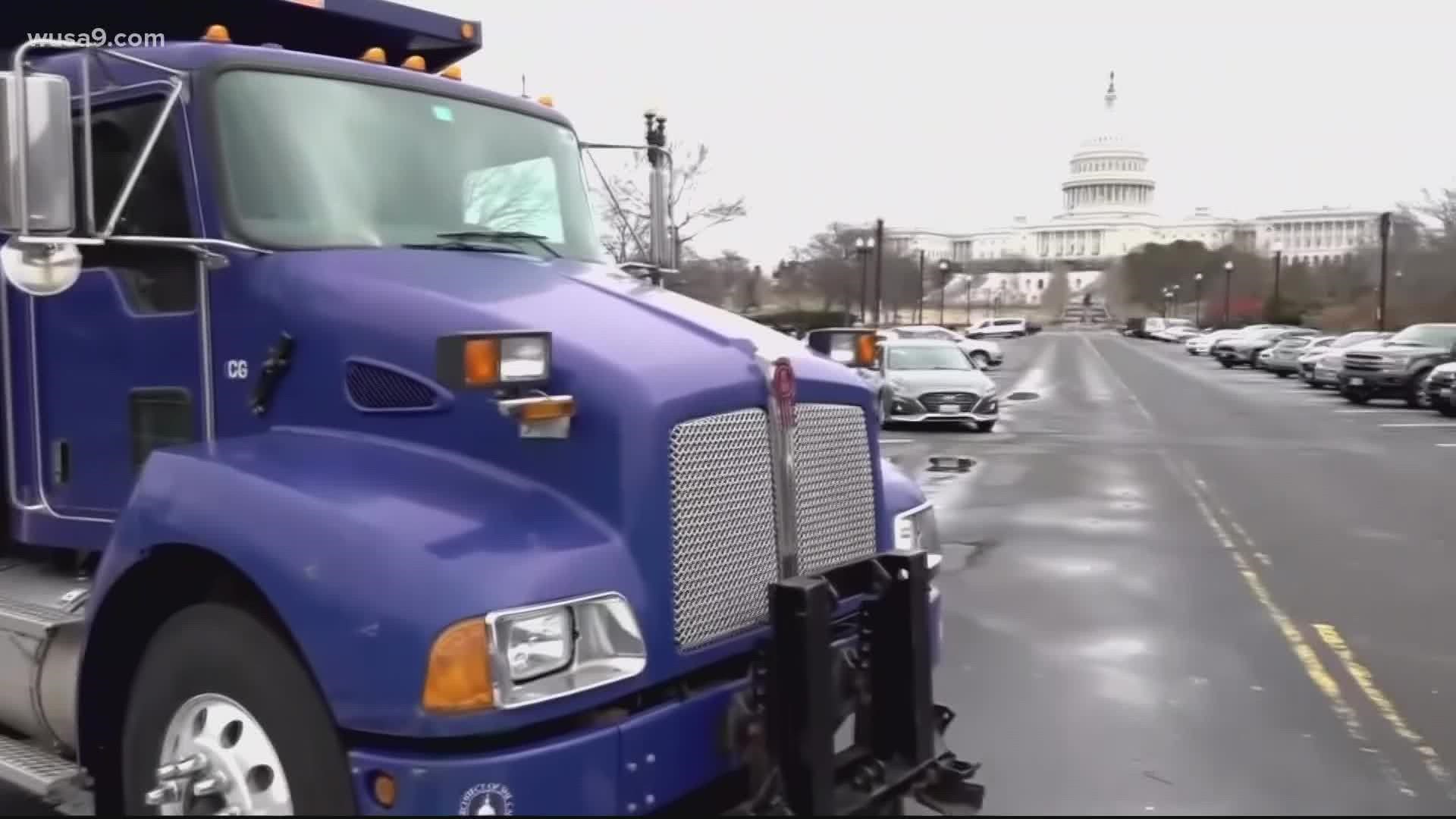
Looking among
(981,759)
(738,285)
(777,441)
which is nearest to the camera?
(777,441)

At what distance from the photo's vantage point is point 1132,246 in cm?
16212

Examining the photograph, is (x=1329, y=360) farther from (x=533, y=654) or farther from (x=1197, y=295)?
(x=1197, y=295)

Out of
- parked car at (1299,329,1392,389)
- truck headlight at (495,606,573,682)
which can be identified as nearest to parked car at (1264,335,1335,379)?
parked car at (1299,329,1392,389)

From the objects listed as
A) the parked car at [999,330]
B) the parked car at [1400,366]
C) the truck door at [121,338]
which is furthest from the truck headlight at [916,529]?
the parked car at [999,330]

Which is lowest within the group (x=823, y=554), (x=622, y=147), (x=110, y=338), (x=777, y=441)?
(x=823, y=554)

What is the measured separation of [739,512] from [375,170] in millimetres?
1710

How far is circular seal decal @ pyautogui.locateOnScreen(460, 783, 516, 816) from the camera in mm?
2768

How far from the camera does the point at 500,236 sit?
429 cm

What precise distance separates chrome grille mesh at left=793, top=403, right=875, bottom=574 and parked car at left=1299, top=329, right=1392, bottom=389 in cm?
2903

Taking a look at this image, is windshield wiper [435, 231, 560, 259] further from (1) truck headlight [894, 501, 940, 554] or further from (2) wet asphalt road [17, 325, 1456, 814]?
(2) wet asphalt road [17, 325, 1456, 814]

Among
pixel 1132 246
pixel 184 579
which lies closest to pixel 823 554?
pixel 184 579

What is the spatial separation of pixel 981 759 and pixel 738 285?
44.2 m

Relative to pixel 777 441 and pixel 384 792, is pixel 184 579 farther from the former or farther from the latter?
pixel 777 441

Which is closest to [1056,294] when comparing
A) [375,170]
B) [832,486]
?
[832,486]
